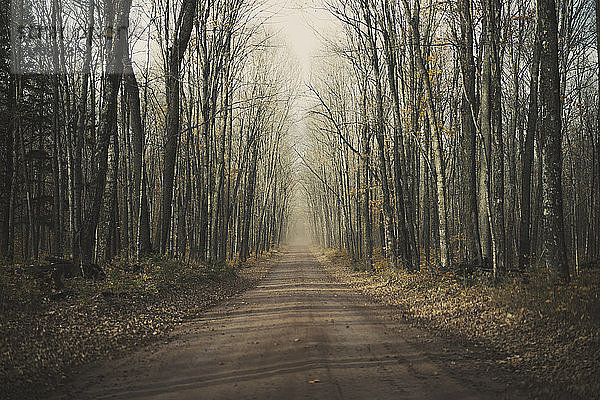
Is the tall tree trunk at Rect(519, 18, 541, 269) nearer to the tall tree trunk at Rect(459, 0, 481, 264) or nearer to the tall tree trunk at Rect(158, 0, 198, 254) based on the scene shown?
the tall tree trunk at Rect(459, 0, 481, 264)

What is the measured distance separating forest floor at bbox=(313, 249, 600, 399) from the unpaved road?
606 millimetres

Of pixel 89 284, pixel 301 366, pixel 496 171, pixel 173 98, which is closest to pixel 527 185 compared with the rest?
pixel 496 171

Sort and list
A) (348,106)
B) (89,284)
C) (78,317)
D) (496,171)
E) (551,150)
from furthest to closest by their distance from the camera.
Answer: (348,106) < (496,171) < (89,284) < (551,150) < (78,317)

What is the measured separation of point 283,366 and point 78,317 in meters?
4.39

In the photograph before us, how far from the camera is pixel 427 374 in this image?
569cm

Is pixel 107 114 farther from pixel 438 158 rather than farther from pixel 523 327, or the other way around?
pixel 523 327

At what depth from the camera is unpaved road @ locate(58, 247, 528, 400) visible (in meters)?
5.02

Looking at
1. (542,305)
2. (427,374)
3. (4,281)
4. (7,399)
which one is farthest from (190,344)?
(542,305)

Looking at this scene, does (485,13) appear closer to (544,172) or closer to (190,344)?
(544,172)

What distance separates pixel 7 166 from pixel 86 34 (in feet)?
17.1

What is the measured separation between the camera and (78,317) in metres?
8.31

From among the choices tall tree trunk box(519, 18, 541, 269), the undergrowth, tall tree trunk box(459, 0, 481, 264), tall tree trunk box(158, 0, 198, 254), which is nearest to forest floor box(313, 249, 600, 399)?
tall tree trunk box(459, 0, 481, 264)

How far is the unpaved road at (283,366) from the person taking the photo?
5020 mm

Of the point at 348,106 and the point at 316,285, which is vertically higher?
the point at 348,106
